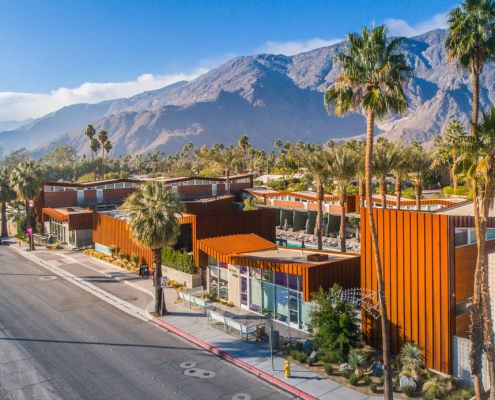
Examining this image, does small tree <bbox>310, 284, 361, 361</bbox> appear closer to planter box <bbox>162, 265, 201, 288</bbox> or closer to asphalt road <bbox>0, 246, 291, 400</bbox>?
asphalt road <bbox>0, 246, 291, 400</bbox>

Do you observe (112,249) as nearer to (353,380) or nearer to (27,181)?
(27,181)

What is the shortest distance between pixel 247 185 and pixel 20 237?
114 feet

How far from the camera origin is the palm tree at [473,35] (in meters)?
15.1

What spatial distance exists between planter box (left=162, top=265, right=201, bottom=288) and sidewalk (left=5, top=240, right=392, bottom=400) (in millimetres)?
1069

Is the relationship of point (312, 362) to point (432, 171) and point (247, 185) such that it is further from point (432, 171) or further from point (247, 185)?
point (432, 171)

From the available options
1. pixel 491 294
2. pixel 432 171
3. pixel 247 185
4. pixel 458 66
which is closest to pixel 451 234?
pixel 491 294

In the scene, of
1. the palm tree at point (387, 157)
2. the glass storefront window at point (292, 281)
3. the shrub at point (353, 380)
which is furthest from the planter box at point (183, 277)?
the palm tree at point (387, 157)

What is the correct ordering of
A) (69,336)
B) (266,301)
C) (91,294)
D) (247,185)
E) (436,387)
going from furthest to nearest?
(247,185) → (91,294) → (266,301) → (69,336) → (436,387)

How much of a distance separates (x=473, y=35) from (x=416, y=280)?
30.4 ft

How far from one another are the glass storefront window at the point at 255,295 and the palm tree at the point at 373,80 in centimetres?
942

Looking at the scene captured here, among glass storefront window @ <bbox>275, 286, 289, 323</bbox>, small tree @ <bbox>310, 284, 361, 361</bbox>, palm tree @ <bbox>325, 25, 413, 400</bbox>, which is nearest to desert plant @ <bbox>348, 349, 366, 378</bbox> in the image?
small tree @ <bbox>310, 284, 361, 361</bbox>

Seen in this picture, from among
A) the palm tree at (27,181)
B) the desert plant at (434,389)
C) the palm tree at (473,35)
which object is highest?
the palm tree at (473,35)

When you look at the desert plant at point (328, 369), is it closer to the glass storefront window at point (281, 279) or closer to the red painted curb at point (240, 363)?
the red painted curb at point (240, 363)

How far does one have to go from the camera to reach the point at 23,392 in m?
14.8
